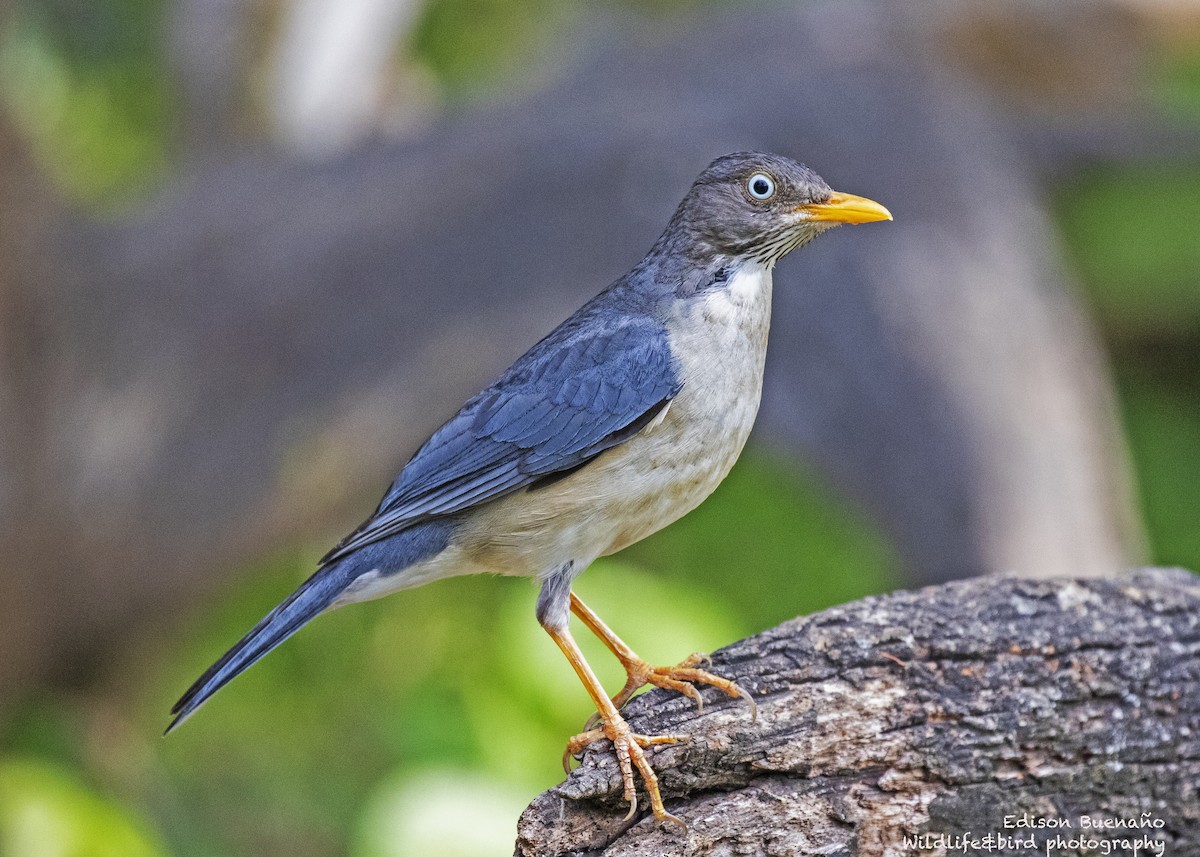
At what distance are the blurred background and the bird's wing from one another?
111 inches

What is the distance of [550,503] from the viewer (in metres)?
3.85

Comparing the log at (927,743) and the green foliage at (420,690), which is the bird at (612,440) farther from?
the green foliage at (420,690)

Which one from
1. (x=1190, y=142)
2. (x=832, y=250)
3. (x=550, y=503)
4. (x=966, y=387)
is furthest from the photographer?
(x=1190, y=142)

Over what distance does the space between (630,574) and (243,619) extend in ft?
11.8

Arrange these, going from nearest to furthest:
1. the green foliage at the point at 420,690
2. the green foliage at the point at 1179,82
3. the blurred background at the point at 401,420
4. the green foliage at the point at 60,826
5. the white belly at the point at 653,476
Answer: the white belly at the point at 653,476 → the green foliage at the point at 60,826 → the green foliage at the point at 420,690 → the blurred background at the point at 401,420 → the green foliage at the point at 1179,82

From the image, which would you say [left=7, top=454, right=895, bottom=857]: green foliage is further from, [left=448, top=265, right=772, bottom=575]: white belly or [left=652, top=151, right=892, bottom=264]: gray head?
[left=652, top=151, right=892, bottom=264]: gray head

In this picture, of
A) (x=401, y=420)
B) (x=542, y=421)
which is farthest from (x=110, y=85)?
(x=542, y=421)

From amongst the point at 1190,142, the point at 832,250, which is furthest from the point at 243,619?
the point at 1190,142

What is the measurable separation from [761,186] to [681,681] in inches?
61.2

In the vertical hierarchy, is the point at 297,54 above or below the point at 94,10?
below

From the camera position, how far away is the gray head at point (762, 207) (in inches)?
155

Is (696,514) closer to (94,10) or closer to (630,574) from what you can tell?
(630,574)

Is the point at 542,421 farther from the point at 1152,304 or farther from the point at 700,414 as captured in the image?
the point at 1152,304

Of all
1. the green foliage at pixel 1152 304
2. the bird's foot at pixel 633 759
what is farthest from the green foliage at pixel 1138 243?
the bird's foot at pixel 633 759
